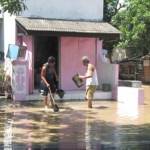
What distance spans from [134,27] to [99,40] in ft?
23.3

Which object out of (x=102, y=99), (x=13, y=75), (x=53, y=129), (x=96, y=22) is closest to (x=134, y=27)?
(x=96, y=22)

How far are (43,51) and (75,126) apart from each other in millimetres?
7807

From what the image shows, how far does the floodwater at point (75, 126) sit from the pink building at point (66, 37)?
83.6 inches

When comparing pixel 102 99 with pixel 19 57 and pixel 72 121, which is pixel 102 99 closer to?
pixel 19 57

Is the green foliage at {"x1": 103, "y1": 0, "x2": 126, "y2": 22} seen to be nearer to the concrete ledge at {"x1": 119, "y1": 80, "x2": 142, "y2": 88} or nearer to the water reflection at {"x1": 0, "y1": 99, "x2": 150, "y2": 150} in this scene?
the concrete ledge at {"x1": 119, "y1": 80, "x2": 142, "y2": 88}

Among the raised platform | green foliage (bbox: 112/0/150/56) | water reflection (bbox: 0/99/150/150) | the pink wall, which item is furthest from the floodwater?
green foliage (bbox: 112/0/150/56)

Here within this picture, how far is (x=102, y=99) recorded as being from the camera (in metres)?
20.2

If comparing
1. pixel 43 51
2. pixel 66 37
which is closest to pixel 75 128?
pixel 66 37

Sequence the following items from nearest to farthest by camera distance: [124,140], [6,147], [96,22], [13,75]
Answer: [6,147]
[124,140]
[13,75]
[96,22]

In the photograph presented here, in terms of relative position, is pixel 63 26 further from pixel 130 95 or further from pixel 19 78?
pixel 130 95

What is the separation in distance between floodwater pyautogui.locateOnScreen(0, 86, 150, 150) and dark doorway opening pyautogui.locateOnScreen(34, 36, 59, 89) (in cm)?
230

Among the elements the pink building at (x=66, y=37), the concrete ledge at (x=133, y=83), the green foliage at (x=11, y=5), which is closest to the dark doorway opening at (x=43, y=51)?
the pink building at (x=66, y=37)

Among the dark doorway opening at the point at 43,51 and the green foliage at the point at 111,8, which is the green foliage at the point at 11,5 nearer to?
the dark doorway opening at the point at 43,51

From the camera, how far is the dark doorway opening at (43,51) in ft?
69.0
